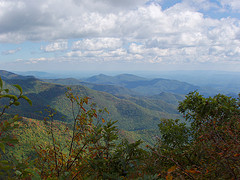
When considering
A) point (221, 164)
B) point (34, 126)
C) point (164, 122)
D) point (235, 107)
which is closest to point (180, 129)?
point (164, 122)

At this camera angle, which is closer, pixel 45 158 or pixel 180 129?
pixel 45 158

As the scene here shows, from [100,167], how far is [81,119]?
1.55 metres

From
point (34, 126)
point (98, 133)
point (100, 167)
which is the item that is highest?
point (98, 133)

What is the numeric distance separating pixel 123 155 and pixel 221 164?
200 centimetres

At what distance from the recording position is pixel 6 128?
173cm

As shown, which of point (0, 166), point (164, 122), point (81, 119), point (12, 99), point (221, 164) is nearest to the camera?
point (0, 166)

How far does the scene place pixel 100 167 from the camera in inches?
134

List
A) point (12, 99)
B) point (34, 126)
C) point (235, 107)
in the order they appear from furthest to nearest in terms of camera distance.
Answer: point (34, 126), point (235, 107), point (12, 99)

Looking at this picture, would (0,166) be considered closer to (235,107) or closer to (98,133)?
(98,133)

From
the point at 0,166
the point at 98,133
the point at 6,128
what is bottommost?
the point at 98,133

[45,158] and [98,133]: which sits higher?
[98,133]

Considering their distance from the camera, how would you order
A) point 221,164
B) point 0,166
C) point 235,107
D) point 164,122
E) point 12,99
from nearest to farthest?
point 0,166 → point 12,99 → point 221,164 → point 235,107 → point 164,122

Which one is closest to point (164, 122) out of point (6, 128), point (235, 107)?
point (235, 107)

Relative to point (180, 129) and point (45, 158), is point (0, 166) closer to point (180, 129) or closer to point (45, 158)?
point (45, 158)
